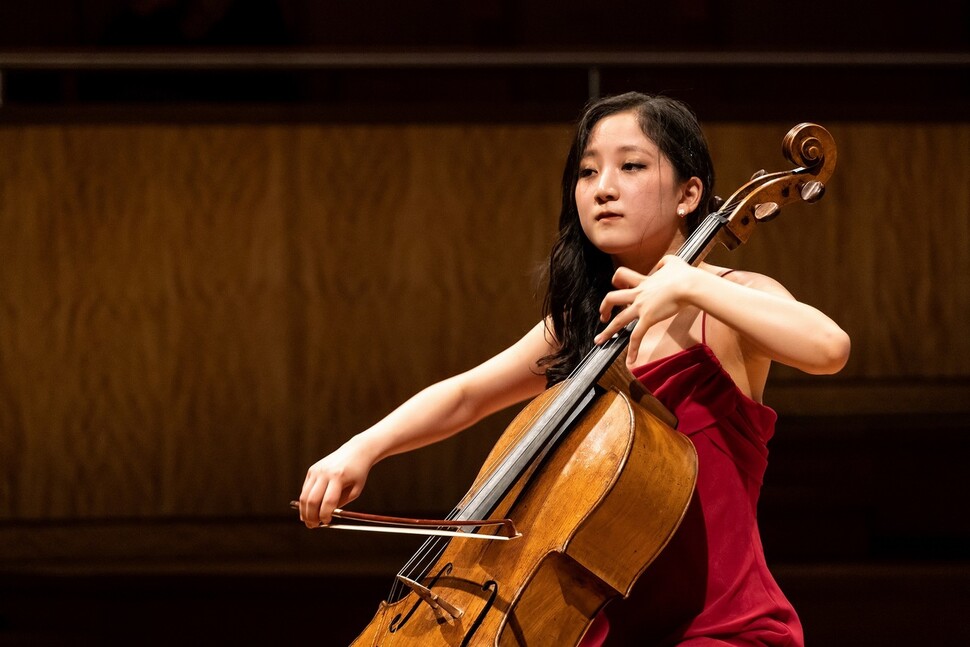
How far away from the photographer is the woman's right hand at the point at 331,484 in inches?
57.9

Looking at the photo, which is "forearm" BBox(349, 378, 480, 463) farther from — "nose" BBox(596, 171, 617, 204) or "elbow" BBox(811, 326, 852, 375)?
"elbow" BBox(811, 326, 852, 375)

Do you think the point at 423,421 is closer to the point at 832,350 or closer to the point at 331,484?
the point at 331,484

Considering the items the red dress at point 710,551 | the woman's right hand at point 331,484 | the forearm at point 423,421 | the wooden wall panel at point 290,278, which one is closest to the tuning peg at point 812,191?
the red dress at point 710,551

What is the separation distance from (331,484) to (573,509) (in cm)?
35

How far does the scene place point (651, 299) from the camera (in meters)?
1.32

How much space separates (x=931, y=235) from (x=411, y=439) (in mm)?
2341

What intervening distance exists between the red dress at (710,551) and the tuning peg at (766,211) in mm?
177

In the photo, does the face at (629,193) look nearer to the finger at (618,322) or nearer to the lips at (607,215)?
the lips at (607,215)

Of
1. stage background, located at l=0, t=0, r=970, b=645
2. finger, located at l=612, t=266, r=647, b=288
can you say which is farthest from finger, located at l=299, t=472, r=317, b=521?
stage background, located at l=0, t=0, r=970, b=645

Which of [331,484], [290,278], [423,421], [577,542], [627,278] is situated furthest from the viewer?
[290,278]

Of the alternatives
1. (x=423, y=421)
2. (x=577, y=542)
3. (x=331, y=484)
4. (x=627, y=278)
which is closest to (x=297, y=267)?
(x=423, y=421)

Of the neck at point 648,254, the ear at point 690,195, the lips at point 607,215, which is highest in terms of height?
the ear at point 690,195

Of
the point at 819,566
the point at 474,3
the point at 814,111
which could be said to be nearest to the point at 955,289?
the point at 814,111

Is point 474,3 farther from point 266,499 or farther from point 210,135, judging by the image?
point 266,499
